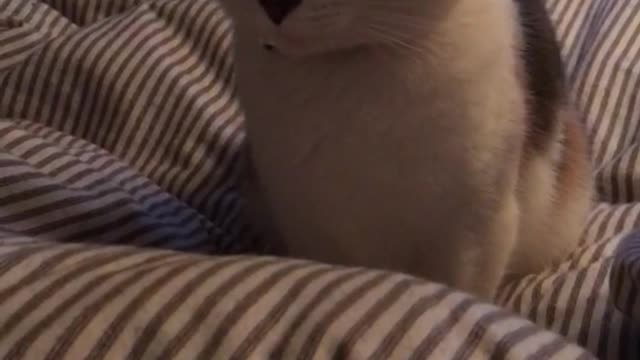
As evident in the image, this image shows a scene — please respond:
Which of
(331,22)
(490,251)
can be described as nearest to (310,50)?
(331,22)

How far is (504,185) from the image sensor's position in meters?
0.84

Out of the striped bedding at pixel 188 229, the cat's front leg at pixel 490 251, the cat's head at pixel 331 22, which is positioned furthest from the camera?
the cat's front leg at pixel 490 251

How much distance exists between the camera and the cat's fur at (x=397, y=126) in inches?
30.6

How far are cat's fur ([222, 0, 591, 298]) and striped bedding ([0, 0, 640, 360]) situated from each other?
0.31 ft

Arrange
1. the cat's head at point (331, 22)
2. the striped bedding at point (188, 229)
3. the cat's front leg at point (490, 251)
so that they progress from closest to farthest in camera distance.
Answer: the striped bedding at point (188, 229)
the cat's head at point (331, 22)
the cat's front leg at point (490, 251)

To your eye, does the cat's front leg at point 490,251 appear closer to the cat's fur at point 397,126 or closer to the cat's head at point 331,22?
the cat's fur at point 397,126

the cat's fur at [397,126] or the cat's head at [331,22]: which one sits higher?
the cat's head at [331,22]

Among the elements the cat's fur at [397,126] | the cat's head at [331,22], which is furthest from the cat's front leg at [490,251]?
the cat's head at [331,22]

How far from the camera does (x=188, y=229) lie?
3.35 feet

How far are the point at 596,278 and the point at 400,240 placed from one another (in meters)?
0.19

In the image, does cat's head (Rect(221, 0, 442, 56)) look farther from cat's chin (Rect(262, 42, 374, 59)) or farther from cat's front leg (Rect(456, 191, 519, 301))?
cat's front leg (Rect(456, 191, 519, 301))

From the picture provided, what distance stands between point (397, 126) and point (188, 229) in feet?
0.99

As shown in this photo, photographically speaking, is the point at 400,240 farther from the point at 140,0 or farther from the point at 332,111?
the point at 140,0

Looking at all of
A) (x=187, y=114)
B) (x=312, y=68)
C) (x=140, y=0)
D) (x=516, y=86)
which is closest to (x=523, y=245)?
(x=516, y=86)
